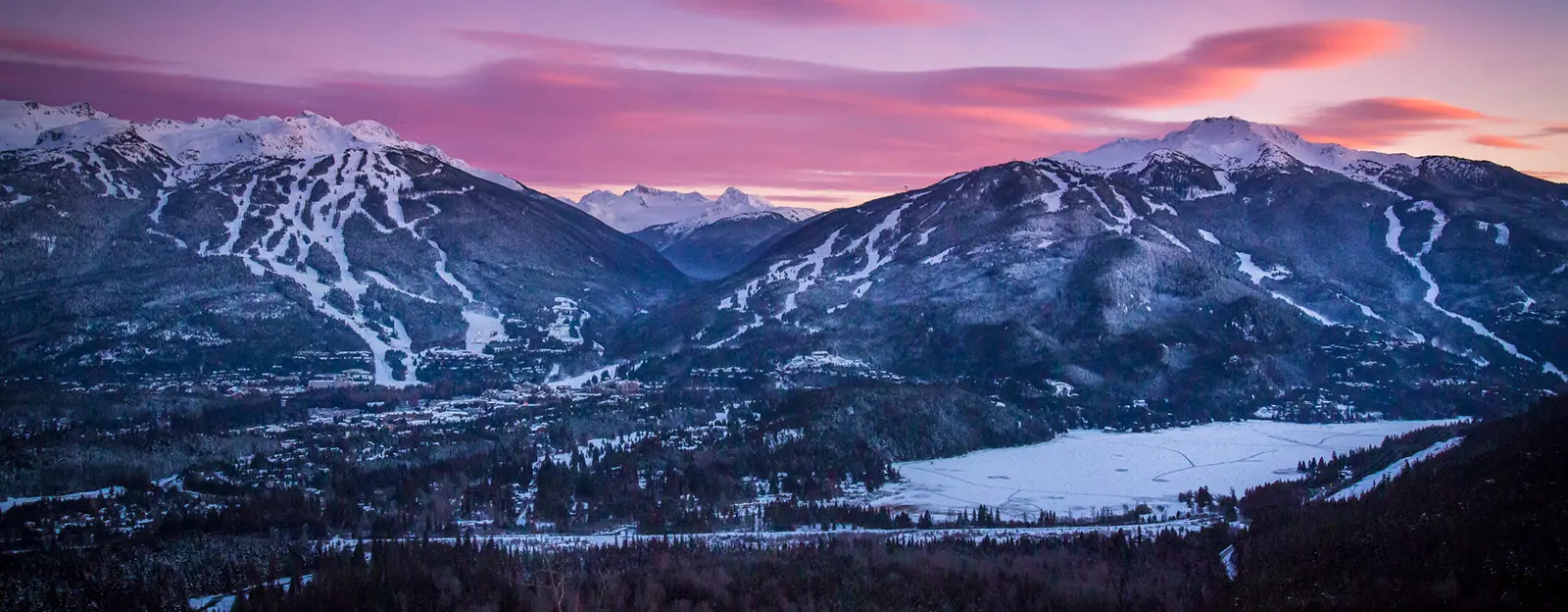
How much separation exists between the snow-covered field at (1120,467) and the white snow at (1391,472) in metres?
16.3

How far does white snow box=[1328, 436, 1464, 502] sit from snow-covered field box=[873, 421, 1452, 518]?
1631cm

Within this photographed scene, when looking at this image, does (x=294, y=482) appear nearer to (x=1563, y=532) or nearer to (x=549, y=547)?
(x=549, y=547)

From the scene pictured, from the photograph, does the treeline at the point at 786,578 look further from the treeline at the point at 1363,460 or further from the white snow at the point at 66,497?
the white snow at the point at 66,497

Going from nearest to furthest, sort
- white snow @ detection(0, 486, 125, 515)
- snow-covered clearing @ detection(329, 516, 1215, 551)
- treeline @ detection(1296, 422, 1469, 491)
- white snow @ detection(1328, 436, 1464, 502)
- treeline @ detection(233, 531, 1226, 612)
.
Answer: treeline @ detection(233, 531, 1226, 612) < snow-covered clearing @ detection(329, 516, 1215, 551) < white snow @ detection(1328, 436, 1464, 502) < white snow @ detection(0, 486, 125, 515) < treeline @ detection(1296, 422, 1469, 491)

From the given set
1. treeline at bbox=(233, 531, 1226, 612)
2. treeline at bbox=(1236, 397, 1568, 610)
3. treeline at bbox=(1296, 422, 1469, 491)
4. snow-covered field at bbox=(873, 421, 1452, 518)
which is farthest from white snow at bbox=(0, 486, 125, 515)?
treeline at bbox=(1296, 422, 1469, 491)

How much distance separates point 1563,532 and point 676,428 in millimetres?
133080

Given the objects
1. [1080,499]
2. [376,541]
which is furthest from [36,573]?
[1080,499]

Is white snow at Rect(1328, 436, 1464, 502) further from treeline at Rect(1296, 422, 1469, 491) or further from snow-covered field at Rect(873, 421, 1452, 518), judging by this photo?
snow-covered field at Rect(873, 421, 1452, 518)

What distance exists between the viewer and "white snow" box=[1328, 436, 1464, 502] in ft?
379

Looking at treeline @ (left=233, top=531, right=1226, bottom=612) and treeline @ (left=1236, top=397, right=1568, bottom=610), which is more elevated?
treeline @ (left=1236, top=397, right=1568, bottom=610)

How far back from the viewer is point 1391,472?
125 metres

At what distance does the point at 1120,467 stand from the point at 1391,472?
4154 cm

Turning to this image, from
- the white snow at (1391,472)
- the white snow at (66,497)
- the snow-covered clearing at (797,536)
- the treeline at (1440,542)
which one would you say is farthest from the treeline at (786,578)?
A: the white snow at (66,497)

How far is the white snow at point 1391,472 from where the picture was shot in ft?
Result: 379
